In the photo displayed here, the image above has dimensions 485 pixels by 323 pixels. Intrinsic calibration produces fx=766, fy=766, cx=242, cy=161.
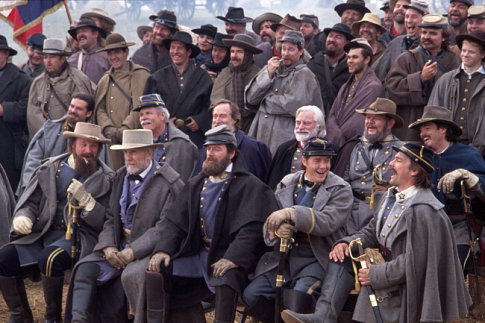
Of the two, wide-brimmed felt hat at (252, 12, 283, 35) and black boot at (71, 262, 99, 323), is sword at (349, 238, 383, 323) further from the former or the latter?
wide-brimmed felt hat at (252, 12, 283, 35)

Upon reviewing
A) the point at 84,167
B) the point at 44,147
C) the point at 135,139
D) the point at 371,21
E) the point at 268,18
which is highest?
the point at 268,18

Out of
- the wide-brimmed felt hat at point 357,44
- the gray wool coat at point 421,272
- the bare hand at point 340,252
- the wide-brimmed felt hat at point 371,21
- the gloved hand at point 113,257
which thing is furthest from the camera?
the wide-brimmed felt hat at point 371,21

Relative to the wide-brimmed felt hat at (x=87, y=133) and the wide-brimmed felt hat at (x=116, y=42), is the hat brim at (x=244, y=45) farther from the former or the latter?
the wide-brimmed felt hat at (x=87, y=133)

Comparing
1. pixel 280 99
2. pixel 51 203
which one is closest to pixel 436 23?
pixel 280 99

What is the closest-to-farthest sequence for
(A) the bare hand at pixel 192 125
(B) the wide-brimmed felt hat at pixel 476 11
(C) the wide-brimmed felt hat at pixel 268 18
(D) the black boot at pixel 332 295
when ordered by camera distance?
(D) the black boot at pixel 332 295
(B) the wide-brimmed felt hat at pixel 476 11
(A) the bare hand at pixel 192 125
(C) the wide-brimmed felt hat at pixel 268 18

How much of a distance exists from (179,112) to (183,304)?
330 cm

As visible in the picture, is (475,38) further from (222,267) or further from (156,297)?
(156,297)

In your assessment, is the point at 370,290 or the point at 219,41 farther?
the point at 219,41

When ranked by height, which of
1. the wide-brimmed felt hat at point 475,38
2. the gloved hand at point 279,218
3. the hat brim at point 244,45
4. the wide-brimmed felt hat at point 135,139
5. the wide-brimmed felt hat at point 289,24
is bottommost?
the gloved hand at point 279,218

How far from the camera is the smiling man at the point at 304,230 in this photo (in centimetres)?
676

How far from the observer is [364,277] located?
6363mm

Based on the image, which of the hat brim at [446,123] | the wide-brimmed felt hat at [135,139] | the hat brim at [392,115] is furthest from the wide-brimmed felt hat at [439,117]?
the wide-brimmed felt hat at [135,139]

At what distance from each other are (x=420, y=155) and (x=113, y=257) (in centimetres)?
319

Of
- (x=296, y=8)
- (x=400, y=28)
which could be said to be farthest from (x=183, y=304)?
(x=296, y=8)
